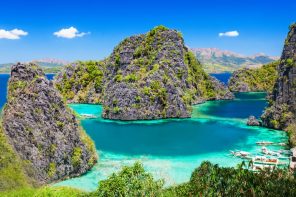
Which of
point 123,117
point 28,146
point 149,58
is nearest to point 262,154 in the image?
point 28,146

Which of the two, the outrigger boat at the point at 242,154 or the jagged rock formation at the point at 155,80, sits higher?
the jagged rock formation at the point at 155,80

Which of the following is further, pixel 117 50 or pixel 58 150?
pixel 117 50

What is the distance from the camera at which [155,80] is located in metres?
115

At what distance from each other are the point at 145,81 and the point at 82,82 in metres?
46.3

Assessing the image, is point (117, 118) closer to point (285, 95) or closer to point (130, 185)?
point (285, 95)

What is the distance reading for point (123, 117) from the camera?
10438 centimetres

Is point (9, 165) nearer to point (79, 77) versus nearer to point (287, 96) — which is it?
point (287, 96)

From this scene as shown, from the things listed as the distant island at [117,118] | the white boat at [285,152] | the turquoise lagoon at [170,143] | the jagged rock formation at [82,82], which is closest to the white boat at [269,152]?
the turquoise lagoon at [170,143]

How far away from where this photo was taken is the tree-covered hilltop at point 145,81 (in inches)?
4252

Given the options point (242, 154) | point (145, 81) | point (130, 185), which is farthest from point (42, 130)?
point (145, 81)

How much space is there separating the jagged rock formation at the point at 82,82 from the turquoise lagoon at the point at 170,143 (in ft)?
120

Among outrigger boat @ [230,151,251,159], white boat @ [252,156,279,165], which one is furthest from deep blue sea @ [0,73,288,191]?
white boat @ [252,156,279,165]

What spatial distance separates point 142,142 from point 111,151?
30.3ft

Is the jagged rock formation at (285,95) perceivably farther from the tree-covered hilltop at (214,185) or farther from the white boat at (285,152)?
the tree-covered hilltop at (214,185)
